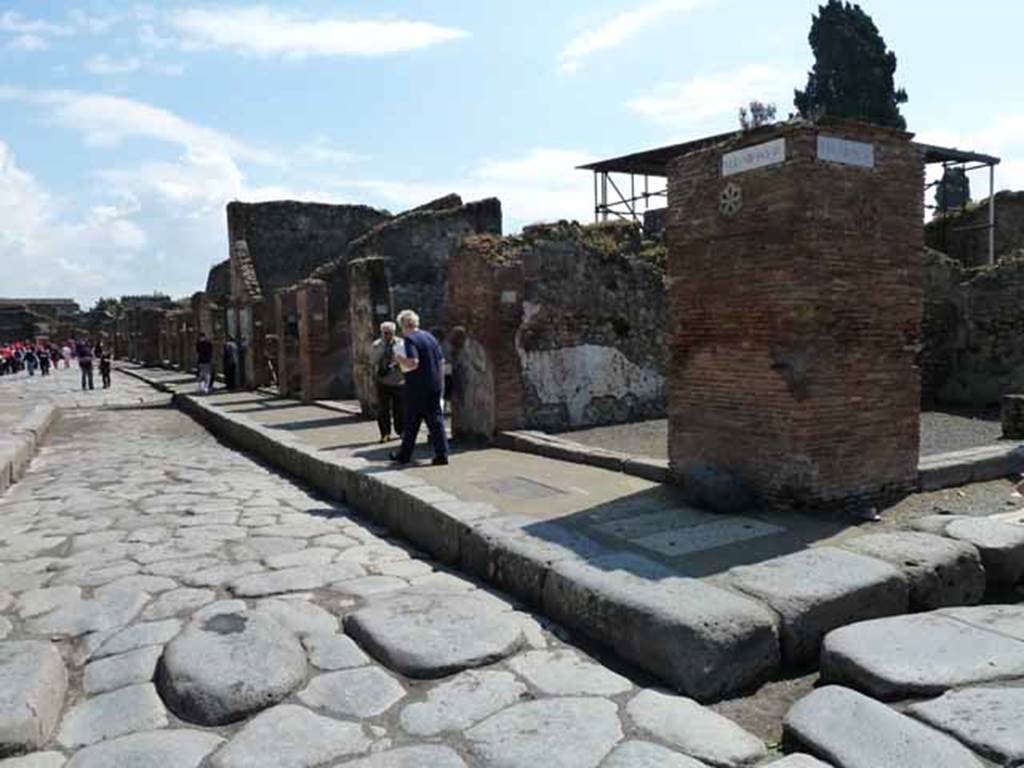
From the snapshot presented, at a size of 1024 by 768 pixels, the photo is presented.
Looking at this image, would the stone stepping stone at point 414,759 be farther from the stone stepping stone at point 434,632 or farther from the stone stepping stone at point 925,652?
the stone stepping stone at point 925,652

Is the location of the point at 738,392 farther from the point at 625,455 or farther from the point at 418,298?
the point at 418,298

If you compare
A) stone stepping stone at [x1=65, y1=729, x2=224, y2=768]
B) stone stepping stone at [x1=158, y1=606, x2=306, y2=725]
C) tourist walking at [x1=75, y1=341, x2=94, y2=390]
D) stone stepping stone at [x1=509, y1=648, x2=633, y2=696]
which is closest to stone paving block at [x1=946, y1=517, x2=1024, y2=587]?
stone stepping stone at [x1=509, y1=648, x2=633, y2=696]

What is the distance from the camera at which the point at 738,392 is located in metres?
5.41

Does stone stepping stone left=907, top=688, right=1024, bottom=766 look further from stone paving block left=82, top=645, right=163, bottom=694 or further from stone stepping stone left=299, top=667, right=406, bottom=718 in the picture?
stone paving block left=82, top=645, right=163, bottom=694

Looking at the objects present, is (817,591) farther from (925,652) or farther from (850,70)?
(850,70)

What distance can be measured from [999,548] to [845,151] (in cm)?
247

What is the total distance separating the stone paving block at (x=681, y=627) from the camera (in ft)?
10.5

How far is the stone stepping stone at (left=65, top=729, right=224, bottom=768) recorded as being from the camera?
2721 mm

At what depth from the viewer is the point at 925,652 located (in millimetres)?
3129

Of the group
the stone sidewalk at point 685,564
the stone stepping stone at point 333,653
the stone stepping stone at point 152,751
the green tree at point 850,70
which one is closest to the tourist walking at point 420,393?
the stone sidewalk at point 685,564

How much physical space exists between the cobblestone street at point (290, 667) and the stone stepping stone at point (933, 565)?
1481 mm

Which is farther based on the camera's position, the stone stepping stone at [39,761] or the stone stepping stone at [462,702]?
the stone stepping stone at [462,702]

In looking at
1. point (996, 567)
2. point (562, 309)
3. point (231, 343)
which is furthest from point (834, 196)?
point (231, 343)

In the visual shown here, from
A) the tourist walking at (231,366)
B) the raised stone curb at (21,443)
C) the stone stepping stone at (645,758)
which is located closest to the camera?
the stone stepping stone at (645,758)
